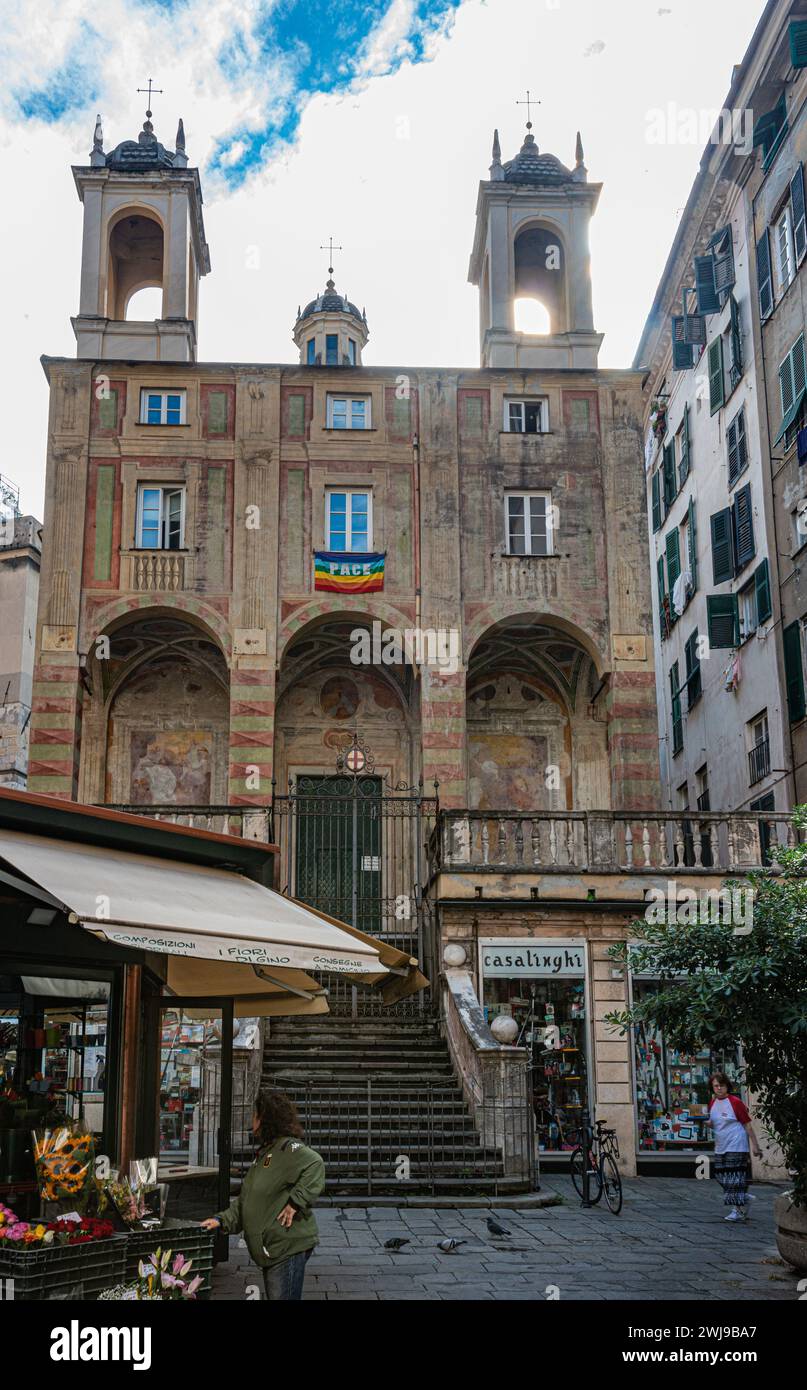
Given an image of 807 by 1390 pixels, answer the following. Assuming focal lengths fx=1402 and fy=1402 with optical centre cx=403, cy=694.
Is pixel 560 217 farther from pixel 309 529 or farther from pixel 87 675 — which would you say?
pixel 87 675

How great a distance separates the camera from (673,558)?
108ft

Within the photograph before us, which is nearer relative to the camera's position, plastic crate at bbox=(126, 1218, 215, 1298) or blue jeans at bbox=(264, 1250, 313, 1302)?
blue jeans at bbox=(264, 1250, 313, 1302)

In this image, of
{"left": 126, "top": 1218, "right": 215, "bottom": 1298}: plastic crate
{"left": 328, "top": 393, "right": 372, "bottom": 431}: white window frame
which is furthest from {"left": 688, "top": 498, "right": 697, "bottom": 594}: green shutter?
{"left": 126, "top": 1218, "right": 215, "bottom": 1298}: plastic crate

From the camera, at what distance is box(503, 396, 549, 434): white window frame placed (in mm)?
26250

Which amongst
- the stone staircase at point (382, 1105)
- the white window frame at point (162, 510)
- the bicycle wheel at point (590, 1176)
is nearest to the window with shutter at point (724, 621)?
the white window frame at point (162, 510)

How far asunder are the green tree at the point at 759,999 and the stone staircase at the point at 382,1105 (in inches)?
185

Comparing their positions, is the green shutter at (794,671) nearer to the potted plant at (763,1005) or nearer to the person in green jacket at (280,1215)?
the potted plant at (763,1005)

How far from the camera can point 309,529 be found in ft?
83.4

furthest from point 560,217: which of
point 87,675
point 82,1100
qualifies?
point 82,1100

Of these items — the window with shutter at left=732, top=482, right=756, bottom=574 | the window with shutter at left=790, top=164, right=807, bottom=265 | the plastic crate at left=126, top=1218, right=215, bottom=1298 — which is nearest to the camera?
the plastic crate at left=126, top=1218, right=215, bottom=1298

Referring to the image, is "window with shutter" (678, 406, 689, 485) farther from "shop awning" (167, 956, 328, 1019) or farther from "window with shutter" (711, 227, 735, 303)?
"shop awning" (167, 956, 328, 1019)

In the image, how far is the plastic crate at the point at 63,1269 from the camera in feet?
24.1

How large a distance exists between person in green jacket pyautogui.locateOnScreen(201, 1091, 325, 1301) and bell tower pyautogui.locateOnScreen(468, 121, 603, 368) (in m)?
21.2
